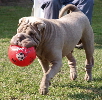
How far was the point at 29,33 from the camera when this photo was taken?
345 cm

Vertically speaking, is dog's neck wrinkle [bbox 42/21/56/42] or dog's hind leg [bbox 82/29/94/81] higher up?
dog's neck wrinkle [bbox 42/21/56/42]

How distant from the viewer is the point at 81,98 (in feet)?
12.4

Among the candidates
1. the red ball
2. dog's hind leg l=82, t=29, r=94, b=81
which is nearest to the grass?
dog's hind leg l=82, t=29, r=94, b=81

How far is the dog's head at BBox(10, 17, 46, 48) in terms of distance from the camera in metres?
3.36

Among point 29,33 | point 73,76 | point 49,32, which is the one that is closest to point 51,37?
point 49,32

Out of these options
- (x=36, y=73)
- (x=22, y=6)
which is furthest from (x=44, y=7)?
(x=22, y=6)

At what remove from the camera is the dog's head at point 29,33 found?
3.36 meters

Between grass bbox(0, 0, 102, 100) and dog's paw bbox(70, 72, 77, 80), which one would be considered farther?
dog's paw bbox(70, 72, 77, 80)

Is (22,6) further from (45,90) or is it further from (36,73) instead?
(45,90)

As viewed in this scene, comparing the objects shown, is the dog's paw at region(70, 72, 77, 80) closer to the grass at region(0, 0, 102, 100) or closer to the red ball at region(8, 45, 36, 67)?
the grass at region(0, 0, 102, 100)

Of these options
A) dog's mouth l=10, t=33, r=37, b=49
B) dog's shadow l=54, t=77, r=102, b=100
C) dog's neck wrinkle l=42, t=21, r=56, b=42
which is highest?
dog's neck wrinkle l=42, t=21, r=56, b=42

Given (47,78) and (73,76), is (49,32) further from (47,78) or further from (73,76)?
(73,76)

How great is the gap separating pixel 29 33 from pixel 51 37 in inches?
15.6

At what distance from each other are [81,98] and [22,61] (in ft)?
3.18
